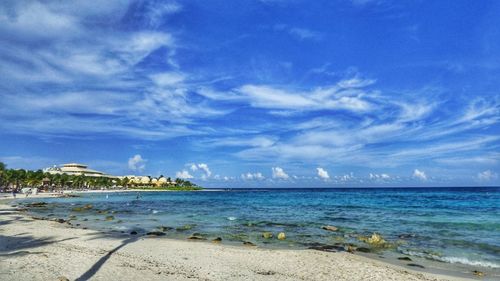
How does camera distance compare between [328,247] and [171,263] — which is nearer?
[171,263]

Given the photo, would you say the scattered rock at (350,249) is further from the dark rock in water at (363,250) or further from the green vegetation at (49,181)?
the green vegetation at (49,181)

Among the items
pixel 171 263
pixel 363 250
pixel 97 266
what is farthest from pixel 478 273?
pixel 97 266

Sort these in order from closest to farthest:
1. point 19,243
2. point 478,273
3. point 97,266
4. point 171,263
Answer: point 97,266 → point 478,273 → point 171,263 → point 19,243

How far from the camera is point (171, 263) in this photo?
597 inches

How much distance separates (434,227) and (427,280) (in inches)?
781

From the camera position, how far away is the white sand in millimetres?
13133

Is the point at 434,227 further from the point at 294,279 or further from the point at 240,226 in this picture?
the point at 294,279

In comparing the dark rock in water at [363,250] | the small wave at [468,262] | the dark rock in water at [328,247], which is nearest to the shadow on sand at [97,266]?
the dark rock in water at [328,247]

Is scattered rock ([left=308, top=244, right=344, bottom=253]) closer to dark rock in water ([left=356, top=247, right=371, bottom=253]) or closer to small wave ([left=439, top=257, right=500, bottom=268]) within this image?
dark rock in water ([left=356, top=247, right=371, bottom=253])

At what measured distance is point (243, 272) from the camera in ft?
45.6

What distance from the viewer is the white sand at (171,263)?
13133 mm

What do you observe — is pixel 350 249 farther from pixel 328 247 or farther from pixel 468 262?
pixel 468 262

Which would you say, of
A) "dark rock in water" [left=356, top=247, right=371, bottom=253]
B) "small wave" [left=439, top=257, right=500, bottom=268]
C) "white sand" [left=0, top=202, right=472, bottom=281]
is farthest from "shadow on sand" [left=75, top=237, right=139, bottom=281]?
"small wave" [left=439, top=257, right=500, bottom=268]

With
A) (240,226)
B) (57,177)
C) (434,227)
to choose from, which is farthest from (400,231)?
(57,177)
